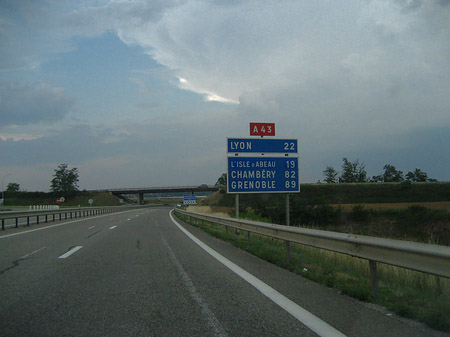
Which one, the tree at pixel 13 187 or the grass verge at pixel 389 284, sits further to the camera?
the tree at pixel 13 187

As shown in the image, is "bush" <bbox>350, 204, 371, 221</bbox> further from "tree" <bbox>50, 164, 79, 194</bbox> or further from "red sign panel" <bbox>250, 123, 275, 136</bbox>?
"tree" <bbox>50, 164, 79, 194</bbox>

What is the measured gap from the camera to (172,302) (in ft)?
17.4

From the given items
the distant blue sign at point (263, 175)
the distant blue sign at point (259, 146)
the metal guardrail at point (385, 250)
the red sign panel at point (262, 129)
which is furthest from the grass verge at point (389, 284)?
the red sign panel at point (262, 129)

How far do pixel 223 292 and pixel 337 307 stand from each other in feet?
5.72

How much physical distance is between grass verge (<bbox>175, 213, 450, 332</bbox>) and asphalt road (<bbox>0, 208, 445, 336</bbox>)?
202 mm

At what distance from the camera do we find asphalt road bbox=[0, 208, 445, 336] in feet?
13.7

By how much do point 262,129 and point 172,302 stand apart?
13577 mm

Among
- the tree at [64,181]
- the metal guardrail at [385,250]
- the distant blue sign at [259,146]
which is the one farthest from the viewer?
the tree at [64,181]

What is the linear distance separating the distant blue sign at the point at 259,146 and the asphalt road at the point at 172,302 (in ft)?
30.5

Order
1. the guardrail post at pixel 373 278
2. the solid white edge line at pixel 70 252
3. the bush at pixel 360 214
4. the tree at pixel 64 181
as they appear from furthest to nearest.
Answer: the tree at pixel 64 181
the bush at pixel 360 214
the solid white edge line at pixel 70 252
the guardrail post at pixel 373 278

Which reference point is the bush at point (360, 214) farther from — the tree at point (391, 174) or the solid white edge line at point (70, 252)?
the tree at point (391, 174)

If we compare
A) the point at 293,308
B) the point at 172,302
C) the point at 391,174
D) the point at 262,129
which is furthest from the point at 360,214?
the point at 391,174

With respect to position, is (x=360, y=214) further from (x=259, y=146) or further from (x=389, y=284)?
(x=389, y=284)

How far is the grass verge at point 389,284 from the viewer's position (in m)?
4.59
